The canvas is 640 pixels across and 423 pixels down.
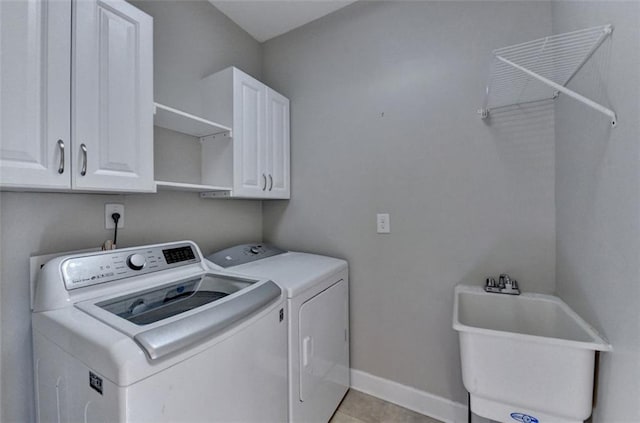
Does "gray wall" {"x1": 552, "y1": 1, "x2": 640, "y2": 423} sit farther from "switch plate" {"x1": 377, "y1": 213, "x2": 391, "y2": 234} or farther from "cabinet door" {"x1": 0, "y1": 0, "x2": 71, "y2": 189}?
"cabinet door" {"x1": 0, "y1": 0, "x2": 71, "y2": 189}

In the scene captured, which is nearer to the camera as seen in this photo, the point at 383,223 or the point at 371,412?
the point at 371,412

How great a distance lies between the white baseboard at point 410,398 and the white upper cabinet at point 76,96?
1.85 meters

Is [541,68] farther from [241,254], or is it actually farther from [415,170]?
[241,254]

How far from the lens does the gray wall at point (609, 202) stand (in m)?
0.75

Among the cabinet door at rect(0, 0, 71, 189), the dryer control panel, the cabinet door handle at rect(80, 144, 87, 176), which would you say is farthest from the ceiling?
the dryer control panel

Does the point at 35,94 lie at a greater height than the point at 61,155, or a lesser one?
greater

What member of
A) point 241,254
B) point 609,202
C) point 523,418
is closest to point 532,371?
point 523,418

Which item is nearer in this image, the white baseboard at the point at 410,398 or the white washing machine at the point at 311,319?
the white washing machine at the point at 311,319

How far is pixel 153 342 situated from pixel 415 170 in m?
1.60

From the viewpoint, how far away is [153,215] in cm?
152

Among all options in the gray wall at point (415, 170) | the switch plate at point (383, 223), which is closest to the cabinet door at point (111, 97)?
the gray wall at point (415, 170)

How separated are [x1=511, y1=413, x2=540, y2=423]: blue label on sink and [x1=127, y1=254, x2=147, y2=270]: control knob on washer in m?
1.68

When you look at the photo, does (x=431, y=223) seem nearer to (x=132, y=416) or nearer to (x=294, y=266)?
(x=294, y=266)

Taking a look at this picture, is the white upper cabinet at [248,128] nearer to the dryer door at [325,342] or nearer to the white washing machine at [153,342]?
the white washing machine at [153,342]
